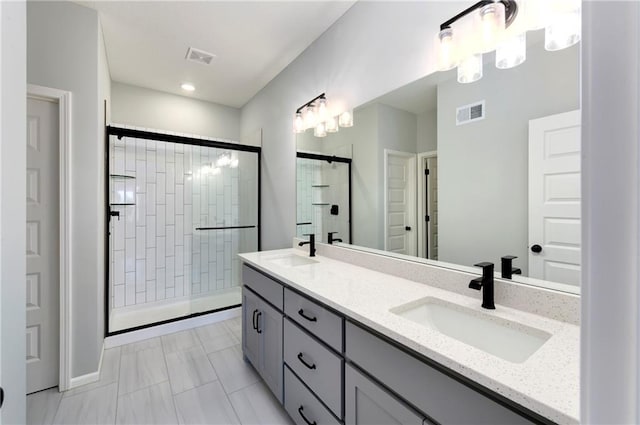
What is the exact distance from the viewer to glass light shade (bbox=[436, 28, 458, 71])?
133cm

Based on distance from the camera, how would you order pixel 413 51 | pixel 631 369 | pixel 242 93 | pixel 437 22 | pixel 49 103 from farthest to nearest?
pixel 242 93, pixel 49 103, pixel 413 51, pixel 437 22, pixel 631 369

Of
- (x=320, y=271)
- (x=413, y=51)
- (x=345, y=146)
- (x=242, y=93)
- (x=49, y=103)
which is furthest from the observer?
(x=242, y=93)

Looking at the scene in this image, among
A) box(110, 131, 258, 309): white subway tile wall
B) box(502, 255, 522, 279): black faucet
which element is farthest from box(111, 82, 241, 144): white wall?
box(502, 255, 522, 279): black faucet

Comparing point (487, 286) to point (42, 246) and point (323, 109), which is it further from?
point (42, 246)

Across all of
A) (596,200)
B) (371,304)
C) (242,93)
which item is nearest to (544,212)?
(371,304)

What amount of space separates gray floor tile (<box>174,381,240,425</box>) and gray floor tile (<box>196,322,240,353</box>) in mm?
535

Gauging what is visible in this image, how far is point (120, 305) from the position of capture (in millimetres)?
2977

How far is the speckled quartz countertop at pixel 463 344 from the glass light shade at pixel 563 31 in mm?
999

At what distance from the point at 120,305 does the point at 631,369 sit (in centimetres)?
372

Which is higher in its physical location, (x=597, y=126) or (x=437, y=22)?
(x=437, y=22)

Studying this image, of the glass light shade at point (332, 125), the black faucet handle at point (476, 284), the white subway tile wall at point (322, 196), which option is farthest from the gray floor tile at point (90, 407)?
the glass light shade at point (332, 125)

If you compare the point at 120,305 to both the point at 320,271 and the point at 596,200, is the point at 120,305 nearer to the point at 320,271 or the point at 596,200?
the point at 320,271

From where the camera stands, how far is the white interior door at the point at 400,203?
62.2 inches

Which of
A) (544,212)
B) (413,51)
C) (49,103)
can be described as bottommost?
(544,212)
